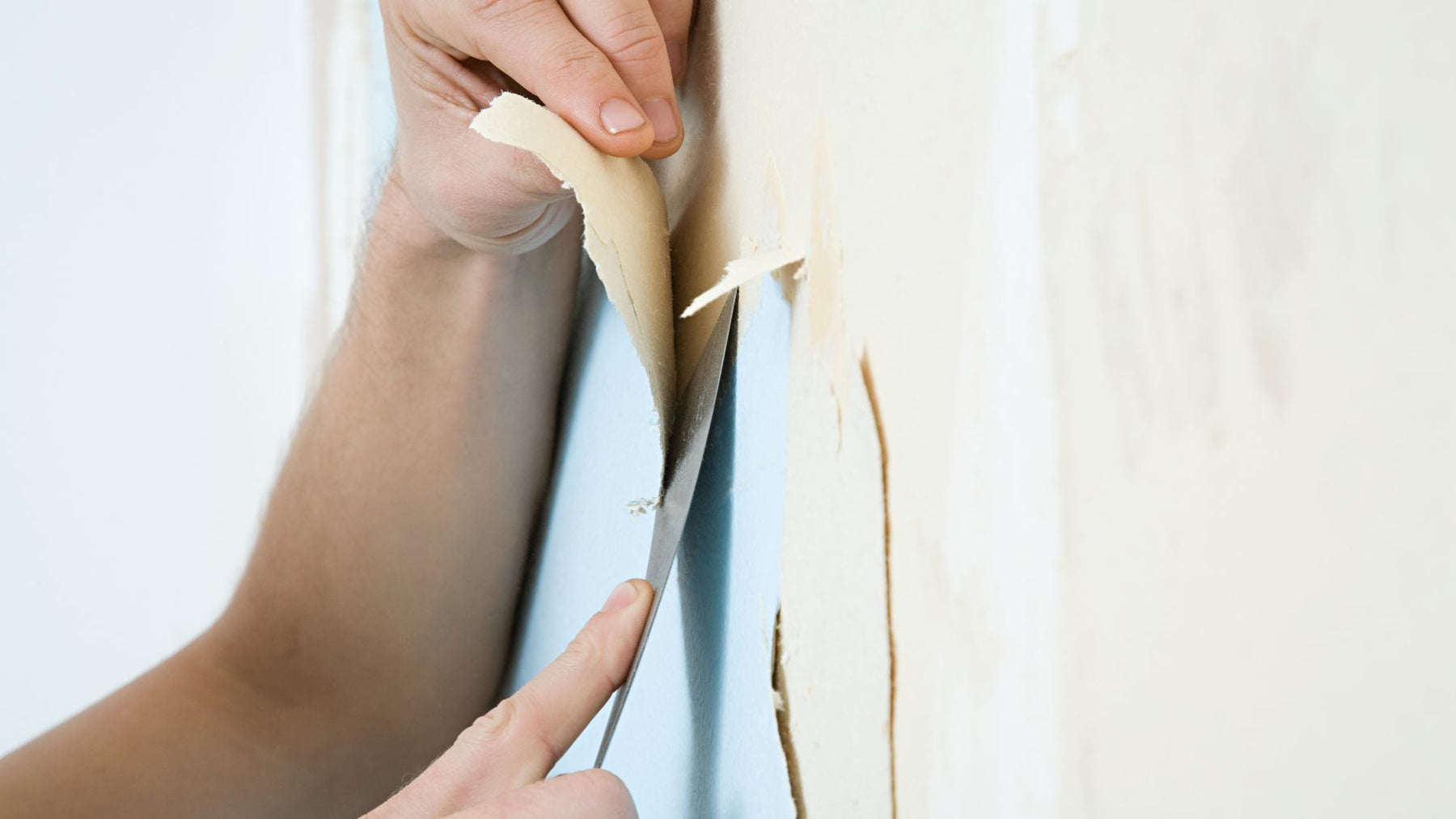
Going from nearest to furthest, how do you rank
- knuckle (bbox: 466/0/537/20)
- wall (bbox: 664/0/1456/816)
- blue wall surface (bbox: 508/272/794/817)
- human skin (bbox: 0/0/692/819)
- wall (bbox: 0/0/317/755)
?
1. wall (bbox: 664/0/1456/816)
2. blue wall surface (bbox: 508/272/794/817)
3. knuckle (bbox: 466/0/537/20)
4. human skin (bbox: 0/0/692/819)
5. wall (bbox: 0/0/317/755)

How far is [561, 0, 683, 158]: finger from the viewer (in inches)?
17.8

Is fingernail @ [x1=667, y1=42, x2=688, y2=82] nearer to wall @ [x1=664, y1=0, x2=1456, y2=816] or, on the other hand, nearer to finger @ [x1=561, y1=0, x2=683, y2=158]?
finger @ [x1=561, y1=0, x2=683, y2=158]

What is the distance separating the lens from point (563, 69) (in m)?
0.45

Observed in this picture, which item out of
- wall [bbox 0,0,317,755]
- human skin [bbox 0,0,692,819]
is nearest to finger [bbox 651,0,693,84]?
human skin [bbox 0,0,692,819]

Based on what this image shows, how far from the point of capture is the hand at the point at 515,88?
448 millimetres

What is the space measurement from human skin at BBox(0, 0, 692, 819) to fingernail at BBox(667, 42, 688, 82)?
11cm

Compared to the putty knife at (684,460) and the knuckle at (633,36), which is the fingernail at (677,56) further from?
the putty knife at (684,460)

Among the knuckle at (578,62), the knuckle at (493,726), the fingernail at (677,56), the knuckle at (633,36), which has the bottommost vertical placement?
the knuckle at (493,726)

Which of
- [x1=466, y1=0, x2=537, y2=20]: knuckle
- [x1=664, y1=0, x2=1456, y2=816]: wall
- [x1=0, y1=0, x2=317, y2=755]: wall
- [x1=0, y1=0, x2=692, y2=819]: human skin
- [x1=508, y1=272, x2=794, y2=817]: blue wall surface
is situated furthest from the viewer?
[x1=0, y1=0, x2=317, y2=755]: wall

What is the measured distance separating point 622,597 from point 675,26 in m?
0.30

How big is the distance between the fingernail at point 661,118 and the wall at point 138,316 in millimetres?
1376

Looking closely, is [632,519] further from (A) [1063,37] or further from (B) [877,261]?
(A) [1063,37]

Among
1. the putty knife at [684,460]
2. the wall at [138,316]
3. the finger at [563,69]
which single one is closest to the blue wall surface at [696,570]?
the putty knife at [684,460]

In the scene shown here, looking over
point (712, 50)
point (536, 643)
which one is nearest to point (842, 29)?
point (712, 50)
